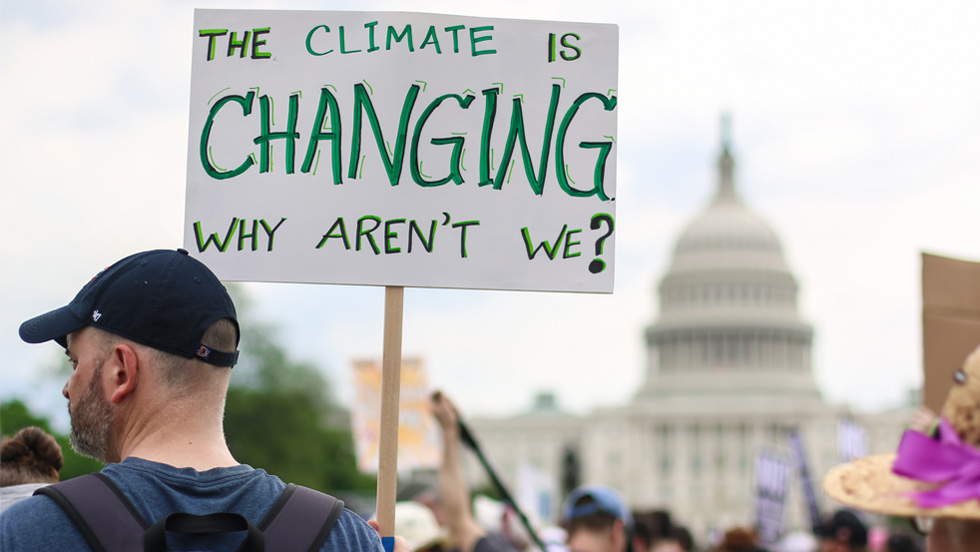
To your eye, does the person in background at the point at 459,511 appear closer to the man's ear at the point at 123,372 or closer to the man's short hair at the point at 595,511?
the man's short hair at the point at 595,511

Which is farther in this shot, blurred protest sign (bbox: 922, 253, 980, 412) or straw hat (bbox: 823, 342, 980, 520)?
blurred protest sign (bbox: 922, 253, 980, 412)

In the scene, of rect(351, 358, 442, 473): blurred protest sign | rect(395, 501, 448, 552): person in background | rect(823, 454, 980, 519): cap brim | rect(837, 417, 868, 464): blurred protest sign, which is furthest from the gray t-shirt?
rect(837, 417, 868, 464): blurred protest sign

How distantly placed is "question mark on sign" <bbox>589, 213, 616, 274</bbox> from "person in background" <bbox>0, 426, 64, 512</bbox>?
1.52 m

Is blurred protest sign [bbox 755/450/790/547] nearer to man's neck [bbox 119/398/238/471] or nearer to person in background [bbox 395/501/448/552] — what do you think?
person in background [bbox 395/501/448/552]

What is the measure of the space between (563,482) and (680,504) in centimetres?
861

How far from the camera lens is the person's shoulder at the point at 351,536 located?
249cm

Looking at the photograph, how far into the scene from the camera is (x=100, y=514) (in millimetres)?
2277

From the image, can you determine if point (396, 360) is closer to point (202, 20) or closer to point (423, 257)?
point (423, 257)

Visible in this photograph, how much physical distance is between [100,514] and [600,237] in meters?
1.71

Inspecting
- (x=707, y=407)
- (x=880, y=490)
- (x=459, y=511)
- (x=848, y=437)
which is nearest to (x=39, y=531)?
(x=880, y=490)

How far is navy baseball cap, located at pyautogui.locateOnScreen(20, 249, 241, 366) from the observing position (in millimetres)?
2506

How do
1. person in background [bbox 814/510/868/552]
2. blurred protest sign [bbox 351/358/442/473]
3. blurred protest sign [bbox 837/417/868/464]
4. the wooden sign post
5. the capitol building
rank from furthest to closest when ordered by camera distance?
the capitol building < blurred protest sign [bbox 837/417/868/464] < blurred protest sign [bbox 351/358/442/473] < person in background [bbox 814/510/868/552] < the wooden sign post

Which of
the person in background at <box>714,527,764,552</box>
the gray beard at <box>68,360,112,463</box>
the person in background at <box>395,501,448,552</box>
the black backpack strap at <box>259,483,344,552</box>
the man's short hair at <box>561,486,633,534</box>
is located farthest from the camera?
the person in background at <box>714,527,764,552</box>

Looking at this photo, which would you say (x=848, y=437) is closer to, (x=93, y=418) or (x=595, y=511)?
(x=595, y=511)
